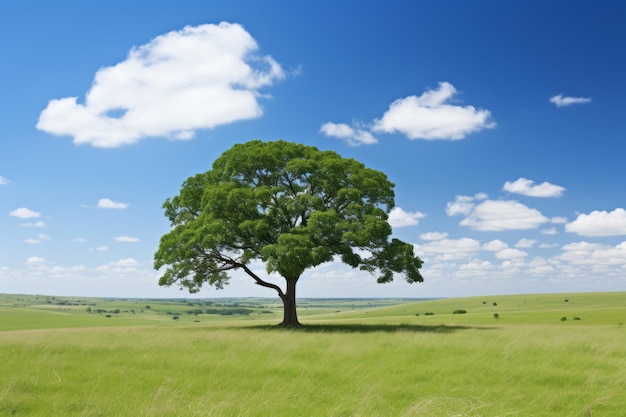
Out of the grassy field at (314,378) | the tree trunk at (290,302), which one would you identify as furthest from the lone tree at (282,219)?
the grassy field at (314,378)

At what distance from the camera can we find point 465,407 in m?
12.2

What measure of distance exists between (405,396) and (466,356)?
7319 millimetres

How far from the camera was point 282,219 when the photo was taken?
38562 mm

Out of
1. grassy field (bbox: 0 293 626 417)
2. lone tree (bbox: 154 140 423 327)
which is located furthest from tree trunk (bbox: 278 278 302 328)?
grassy field (bbox: 0 293 626 417)

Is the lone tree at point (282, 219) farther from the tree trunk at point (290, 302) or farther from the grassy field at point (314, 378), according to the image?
the grassy field at point (314, 378)

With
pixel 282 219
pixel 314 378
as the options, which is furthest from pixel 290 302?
pixel 314 378

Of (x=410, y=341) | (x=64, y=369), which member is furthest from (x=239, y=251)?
(x=64, y=369)

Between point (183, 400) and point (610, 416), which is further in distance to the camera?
point (183, 400)

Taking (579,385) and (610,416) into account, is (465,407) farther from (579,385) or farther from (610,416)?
(579,385)

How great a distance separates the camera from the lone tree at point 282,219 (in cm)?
3574

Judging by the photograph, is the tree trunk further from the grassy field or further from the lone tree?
the grassy field

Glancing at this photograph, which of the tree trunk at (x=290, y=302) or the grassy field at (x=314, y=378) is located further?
the tree trunk at (x=290, y=302)

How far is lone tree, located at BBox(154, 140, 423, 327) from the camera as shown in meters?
35.7

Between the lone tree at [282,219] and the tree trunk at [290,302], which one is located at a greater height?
the lone tree at [282,219]
